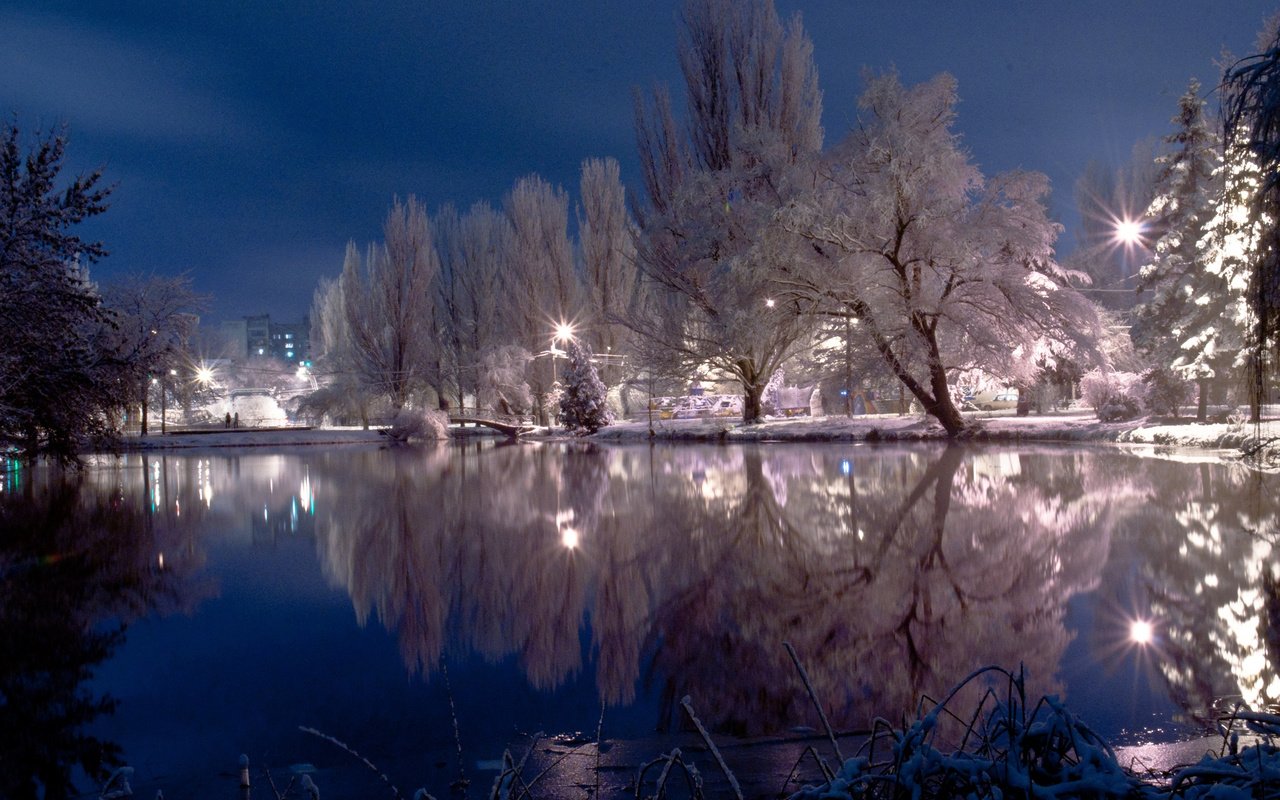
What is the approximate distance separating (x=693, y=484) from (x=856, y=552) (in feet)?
23.4

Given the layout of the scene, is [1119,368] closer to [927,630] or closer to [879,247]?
[879,247]

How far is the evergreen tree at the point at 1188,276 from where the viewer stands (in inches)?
891

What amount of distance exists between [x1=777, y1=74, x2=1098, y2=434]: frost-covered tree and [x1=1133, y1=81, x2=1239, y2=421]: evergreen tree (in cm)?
279

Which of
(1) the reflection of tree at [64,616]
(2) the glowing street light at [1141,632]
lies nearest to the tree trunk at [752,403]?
(1) the reflection of tree at [64,616]

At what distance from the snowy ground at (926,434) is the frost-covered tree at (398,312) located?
390 centimetres

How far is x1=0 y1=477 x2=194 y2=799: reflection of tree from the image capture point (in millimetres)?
3766

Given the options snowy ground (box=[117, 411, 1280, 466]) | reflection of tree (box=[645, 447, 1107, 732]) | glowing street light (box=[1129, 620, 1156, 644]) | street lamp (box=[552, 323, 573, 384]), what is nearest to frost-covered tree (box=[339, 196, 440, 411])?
snowy ground (box=[117, 411, 1280, 466])

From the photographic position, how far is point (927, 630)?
Answer: 5184mm

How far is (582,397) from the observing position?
114ft

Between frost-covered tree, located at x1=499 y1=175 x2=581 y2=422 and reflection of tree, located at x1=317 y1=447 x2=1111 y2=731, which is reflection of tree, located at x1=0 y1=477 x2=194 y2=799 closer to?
reflection of tree, located at x1=317 y1=447 x2=1111 y2=731

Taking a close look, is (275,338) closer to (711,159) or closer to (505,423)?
(505,423)

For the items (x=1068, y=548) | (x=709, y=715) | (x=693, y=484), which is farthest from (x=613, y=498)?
(x=709, y=715)

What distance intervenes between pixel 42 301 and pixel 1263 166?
39.7ft

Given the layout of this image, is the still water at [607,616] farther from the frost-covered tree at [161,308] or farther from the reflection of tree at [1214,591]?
the frost-covered tree at [161,308]
